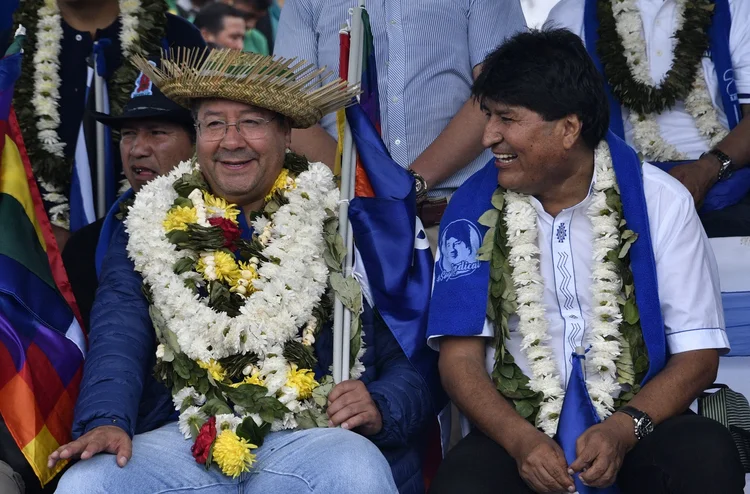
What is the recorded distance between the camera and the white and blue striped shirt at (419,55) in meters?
4.72

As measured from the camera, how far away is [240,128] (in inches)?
156

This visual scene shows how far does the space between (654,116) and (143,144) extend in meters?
2.19

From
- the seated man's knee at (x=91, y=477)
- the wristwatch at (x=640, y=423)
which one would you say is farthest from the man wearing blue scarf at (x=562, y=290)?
the seated man's knee at (x=91, y=477)

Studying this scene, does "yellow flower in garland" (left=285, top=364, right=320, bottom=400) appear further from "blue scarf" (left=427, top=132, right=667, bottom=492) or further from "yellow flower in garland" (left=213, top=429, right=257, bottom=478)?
"blue scarf" (left=427, top=132, right=667, bottom=492)

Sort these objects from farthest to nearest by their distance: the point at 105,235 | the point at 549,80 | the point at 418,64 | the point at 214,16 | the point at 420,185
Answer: the point at 214,16 < the point at 418,64 < the point at 420,185 < the point at 105,235 < the point at 549,80

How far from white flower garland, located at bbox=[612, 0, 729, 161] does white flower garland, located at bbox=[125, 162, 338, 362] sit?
1567mm

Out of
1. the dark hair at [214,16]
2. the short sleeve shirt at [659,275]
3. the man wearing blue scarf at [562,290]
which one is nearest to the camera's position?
the man wearing blue scarf at [562,290]

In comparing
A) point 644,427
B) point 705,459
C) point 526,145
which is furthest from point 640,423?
point 526,145

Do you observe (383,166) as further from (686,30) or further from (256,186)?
(686,30)

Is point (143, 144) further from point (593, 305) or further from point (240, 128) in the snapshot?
point (593, 305)

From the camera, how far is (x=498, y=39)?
4.80m

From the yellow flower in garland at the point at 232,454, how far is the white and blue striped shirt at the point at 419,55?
1.62m

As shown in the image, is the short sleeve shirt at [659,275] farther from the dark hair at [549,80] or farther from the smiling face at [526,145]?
the dark hair at [549,80]

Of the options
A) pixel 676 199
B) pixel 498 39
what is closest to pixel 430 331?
pixel 676 199
